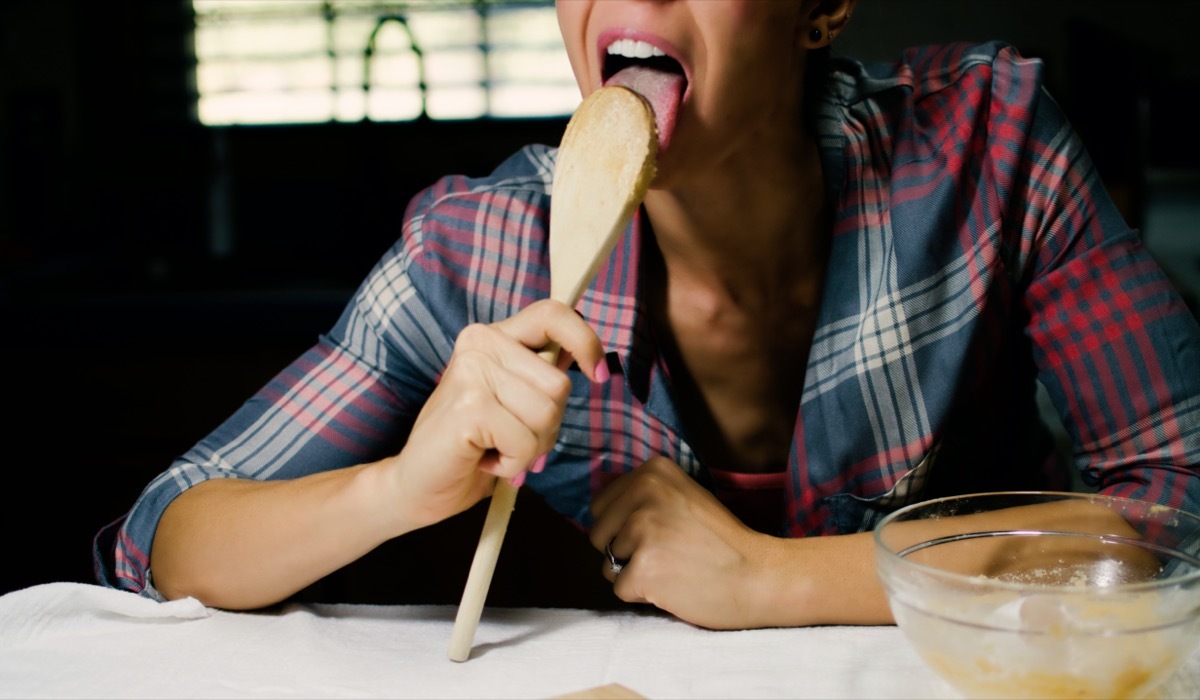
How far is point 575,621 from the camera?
2.71 feet

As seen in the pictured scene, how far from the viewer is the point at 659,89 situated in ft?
2.85

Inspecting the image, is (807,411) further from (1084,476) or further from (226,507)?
(226,507)

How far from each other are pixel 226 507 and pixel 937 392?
0.67m

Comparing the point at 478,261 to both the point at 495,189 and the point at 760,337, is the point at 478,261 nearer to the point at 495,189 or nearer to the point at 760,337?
the point at 495,189

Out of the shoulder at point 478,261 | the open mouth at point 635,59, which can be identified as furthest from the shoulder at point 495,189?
the open mouth at point 635,59

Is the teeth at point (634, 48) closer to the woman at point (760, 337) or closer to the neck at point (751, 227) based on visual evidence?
the woman at point (760, 337)

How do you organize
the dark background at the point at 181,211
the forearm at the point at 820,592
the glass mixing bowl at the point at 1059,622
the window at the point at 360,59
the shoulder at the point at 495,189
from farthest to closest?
the window at the point at 360,59 → the dark background at the point at 181,211 → the shoulder at the point at 495,189 → the forearm at the point at 820,592 → the glass mixing bowl at the point at 1059,622

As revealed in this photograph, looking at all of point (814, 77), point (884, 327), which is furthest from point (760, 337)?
point (814, 77)

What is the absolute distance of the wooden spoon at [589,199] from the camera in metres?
0.76

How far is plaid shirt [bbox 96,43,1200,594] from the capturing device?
3.34 feet

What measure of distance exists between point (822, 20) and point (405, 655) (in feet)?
2.21

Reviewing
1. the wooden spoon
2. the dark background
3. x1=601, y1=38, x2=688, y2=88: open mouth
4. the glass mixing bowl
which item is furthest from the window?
the glass mixing bowl

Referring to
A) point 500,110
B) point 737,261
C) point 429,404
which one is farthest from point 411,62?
point 429,404

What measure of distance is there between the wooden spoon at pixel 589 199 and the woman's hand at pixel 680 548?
0.14 m
